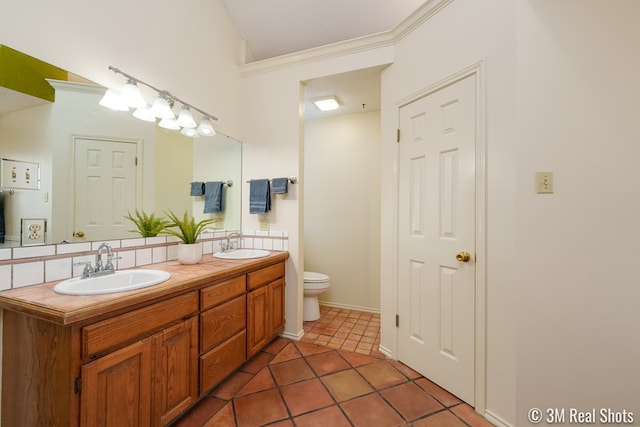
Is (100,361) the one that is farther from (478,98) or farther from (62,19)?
(478,98)

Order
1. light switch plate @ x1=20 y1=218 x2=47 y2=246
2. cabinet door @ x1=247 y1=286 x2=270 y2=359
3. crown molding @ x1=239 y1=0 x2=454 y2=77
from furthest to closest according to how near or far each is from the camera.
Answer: cabinet door @ x1=247 y1=286 x2=270 y2=359 → crown molding @ x1=239 y1=0 x2=454 y2=77 → light switch plate @ x1=20 y1=218 x2=47 y2=246

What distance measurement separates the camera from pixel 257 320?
1.95 m

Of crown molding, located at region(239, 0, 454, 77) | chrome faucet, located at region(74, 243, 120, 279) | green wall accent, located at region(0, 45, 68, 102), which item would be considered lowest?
chrome faucet, located at region(74, 243, 120, 279)

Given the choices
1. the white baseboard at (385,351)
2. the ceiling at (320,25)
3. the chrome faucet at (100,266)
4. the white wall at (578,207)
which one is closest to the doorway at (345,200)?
the ceiling at (320,25)

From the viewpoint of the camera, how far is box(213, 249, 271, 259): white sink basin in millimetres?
2121

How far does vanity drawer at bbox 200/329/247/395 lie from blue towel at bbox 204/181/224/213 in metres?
1.06

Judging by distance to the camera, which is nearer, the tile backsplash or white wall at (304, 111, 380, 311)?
the tile backsplash

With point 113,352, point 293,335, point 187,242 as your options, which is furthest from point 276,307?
point 113,352

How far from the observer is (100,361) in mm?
983

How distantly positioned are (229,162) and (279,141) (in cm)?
51

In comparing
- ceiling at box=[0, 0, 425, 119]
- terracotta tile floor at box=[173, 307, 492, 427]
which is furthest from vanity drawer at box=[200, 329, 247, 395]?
ceiling at box=[0, 0, 425, 119]

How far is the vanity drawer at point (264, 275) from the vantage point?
1.87 metres

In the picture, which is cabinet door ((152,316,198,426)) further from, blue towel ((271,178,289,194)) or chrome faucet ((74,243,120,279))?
blue towel ((271,178,289,194))

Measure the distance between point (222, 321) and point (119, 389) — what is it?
1.95ft
